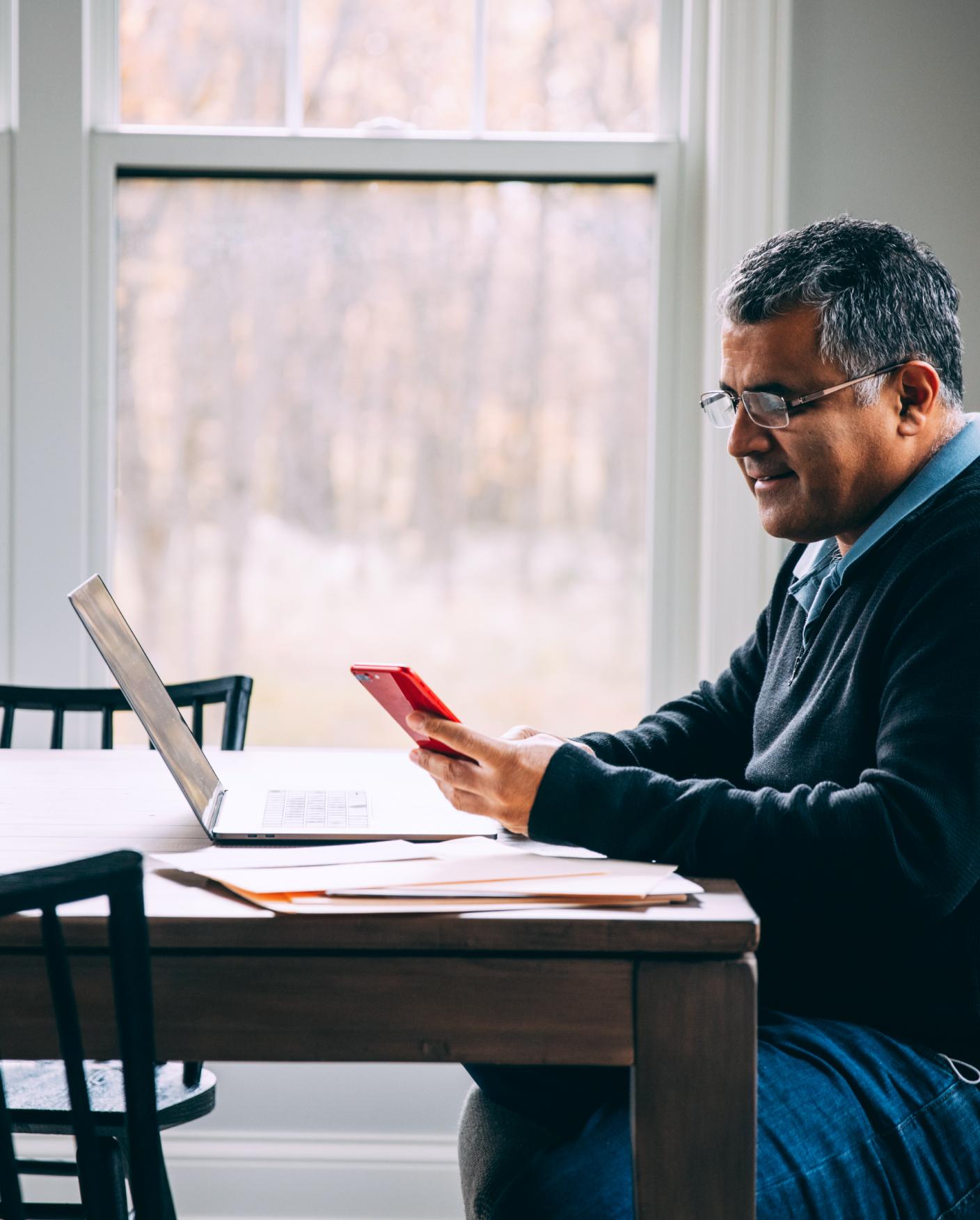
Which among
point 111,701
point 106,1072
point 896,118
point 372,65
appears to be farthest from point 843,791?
point 372,65

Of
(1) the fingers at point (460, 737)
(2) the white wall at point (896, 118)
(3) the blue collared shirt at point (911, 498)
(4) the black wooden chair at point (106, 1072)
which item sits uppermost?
(2) the white wall at point (896, 118)

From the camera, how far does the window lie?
2.27 m

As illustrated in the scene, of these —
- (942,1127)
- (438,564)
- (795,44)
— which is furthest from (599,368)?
(942,1127)

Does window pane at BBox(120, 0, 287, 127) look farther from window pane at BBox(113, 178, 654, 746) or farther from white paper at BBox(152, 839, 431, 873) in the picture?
white paper at BBox(152, 839, 431, 873)

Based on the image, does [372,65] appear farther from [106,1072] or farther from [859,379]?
[106,1072]

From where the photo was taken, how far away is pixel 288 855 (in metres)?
1.07

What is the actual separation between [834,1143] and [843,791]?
0.30 m

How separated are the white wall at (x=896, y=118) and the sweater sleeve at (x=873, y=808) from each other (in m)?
1.22

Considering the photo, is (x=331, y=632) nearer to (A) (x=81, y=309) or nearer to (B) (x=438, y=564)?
(B) (x=438, y=564)

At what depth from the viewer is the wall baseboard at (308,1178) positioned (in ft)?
7.20

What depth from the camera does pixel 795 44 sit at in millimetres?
2125

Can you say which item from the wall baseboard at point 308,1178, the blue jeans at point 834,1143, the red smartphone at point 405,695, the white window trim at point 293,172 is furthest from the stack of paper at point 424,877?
the wall baseboard at point 308,1178

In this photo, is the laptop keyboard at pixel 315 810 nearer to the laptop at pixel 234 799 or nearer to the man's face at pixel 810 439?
the laptop at pixel 234 799

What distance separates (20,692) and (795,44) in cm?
176
